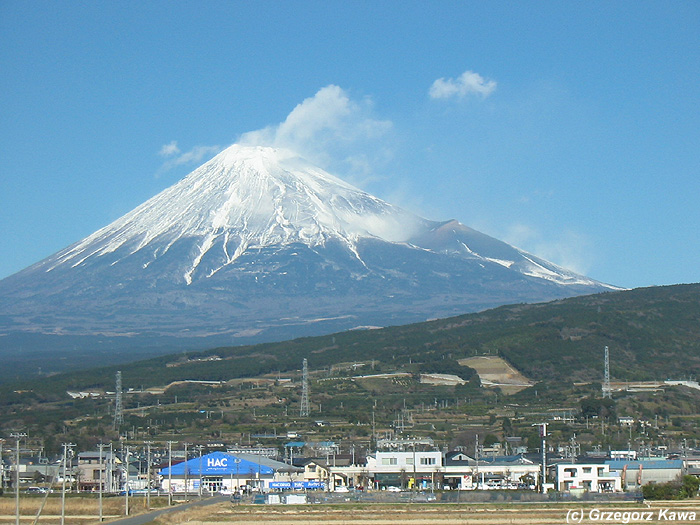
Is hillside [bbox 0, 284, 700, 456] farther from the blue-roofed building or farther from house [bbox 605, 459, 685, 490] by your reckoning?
house [bbox 605, 459, 685, 490]

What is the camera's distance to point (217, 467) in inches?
2805

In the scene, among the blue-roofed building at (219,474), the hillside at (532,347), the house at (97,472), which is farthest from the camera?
the hillside at (532,347)

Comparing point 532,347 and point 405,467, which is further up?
point 532,347

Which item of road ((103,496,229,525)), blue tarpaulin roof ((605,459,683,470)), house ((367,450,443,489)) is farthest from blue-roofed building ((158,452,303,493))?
blue tarpaulin roof ((605,459,683,470))

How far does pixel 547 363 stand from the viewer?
147250 mm

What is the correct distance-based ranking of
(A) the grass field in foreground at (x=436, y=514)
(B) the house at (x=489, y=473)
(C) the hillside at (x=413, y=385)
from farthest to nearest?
1. (C) the hillside at (x=413, y=385)
2. (B) the house at (x=489, y=473)
3. (A) the grass field in foreground at (x=436, y=514)

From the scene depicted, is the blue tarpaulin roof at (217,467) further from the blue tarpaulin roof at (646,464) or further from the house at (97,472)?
the blue tarpaulin roof at (646,464)

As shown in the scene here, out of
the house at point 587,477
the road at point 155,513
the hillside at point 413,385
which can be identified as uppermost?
the hillside at point 413,385

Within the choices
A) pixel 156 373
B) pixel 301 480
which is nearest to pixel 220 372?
pixel 156 373

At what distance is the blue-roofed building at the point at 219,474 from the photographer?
70.4 metres

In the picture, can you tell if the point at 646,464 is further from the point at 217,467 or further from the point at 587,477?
the point at 217,467

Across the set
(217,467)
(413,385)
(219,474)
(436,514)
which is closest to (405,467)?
(219,474)

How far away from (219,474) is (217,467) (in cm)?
42

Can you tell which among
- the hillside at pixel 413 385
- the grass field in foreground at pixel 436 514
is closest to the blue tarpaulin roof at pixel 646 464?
the grass field in foreground at pixel 436 514
